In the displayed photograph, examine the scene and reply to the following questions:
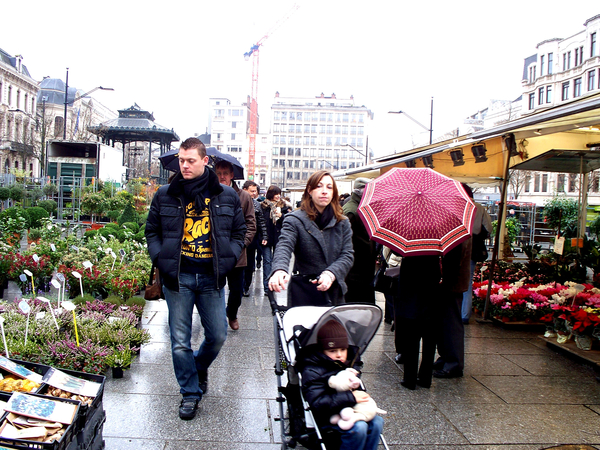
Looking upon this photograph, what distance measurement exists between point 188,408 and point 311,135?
12591cm

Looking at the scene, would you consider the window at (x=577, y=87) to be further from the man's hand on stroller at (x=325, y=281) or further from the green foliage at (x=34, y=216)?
the man's hand on stroller at (x=325, y=281)

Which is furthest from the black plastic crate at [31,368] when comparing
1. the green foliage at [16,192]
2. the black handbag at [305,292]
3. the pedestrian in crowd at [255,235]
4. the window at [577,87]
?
the window at [577,87]

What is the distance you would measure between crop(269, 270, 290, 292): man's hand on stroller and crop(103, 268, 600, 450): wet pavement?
3.68 feet

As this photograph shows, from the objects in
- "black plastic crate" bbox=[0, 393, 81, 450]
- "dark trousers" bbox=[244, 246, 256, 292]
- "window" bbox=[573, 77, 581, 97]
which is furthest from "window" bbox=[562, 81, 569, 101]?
"black plastic crate" bbox=[0, 393, 81, 450]

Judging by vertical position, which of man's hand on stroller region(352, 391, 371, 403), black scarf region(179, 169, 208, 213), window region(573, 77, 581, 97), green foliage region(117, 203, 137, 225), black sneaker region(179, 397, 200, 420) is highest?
window region(573, 77, 581, 97)

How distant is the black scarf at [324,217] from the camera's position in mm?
3904

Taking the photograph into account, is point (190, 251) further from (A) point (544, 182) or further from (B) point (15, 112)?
(A) point (544, 182)

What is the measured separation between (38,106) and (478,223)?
243ft

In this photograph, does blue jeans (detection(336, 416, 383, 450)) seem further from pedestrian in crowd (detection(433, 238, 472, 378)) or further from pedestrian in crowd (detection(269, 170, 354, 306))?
pedestrian in crowd (detection(433, 238, 472, 378))

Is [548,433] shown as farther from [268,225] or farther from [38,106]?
[38,106]

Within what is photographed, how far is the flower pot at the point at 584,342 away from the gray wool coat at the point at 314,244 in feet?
11.6

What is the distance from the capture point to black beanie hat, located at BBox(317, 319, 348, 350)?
2.91 m

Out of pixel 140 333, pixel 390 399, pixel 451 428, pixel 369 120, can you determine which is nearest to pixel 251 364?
pixel 140 333

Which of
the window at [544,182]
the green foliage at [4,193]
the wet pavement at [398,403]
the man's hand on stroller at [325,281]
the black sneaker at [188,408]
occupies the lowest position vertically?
the wet pavement at [398,403]
